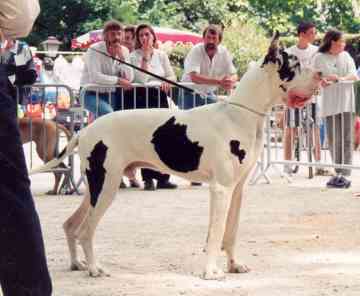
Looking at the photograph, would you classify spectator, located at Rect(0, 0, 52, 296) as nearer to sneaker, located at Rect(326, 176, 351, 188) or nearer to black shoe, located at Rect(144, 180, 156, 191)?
black shoe, located at Rect(144, 180, 156, 191)

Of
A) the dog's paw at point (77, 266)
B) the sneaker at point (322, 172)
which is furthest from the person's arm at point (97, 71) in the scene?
the dog's paw at point (77, 266)

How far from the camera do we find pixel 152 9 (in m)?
53.1

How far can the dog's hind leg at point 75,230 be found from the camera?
812cm

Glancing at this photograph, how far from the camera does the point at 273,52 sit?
7.98m

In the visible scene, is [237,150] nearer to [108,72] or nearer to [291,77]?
[291,77]

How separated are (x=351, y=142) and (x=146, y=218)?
4397 millimetres

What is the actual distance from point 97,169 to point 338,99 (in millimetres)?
7542

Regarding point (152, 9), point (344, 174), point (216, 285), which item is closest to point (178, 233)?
point (216, 285)

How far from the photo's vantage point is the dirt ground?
288 inches

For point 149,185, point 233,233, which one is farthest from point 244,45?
point 233,233

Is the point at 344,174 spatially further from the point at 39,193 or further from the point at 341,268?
the point at 341,268

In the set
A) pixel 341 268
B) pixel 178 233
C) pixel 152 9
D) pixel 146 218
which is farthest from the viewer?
pixel 152 9

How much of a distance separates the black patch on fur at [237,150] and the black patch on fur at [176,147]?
0.72 ft

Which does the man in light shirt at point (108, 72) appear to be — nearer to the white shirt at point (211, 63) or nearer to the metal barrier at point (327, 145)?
the white shirt at point (211, 63)
